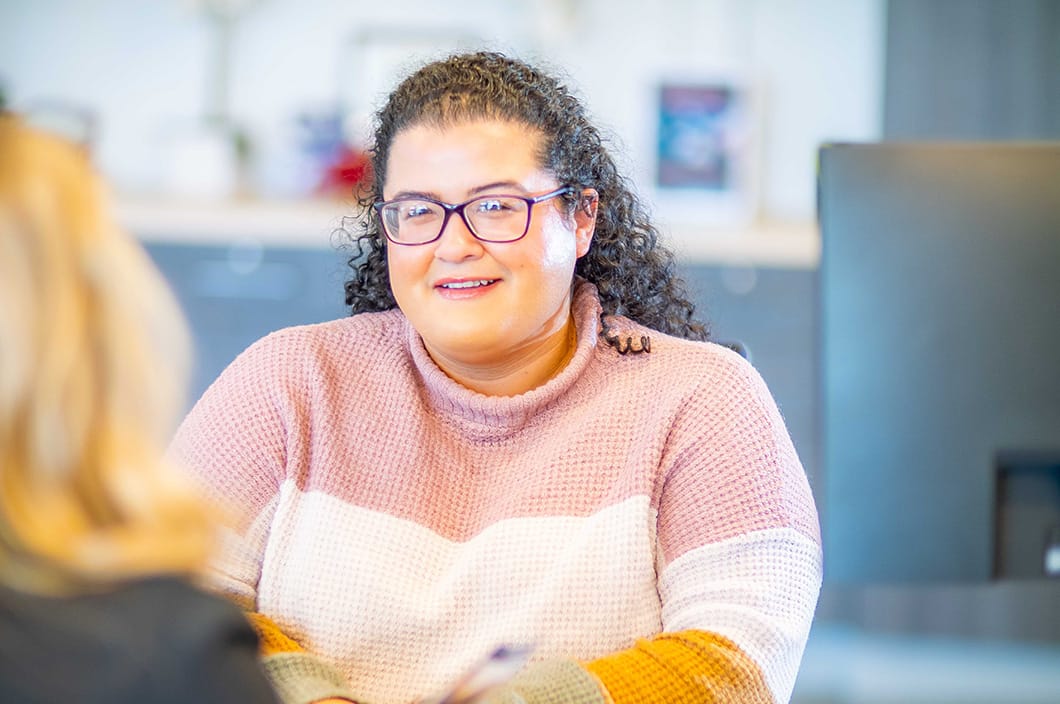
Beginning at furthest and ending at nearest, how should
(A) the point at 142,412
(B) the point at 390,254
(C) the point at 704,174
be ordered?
(C) the point at 704,174, (B) the point at 390,254, (A) the point at 142,412

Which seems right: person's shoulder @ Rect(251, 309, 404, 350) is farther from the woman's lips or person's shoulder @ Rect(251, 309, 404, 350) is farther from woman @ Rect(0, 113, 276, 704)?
woman @ Rect(0, 113, 276, 704)

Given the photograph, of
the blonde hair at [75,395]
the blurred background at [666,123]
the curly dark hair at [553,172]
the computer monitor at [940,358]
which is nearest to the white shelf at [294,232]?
the blurred background at [666,123]

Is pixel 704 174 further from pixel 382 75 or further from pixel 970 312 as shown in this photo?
pixel 970 312

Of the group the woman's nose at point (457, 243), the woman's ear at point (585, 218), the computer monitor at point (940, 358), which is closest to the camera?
the computer monitor at point (940, 358)

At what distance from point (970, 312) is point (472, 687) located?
60 centimetres

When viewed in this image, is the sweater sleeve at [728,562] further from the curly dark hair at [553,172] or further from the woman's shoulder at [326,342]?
the woman's shoulder at [326,342]

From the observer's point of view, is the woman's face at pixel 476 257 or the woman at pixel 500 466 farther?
the woman's face at pixel 476 257

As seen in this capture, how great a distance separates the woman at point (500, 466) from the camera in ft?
4.39

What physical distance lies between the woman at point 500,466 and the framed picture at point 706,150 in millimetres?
2082

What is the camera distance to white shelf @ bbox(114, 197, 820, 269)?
336 centimetres

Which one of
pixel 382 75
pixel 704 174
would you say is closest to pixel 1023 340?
pixel 704 174

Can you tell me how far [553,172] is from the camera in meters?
1.54

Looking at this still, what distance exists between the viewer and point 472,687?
96cm

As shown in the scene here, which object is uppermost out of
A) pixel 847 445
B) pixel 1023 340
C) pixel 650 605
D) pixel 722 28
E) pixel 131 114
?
pixel 722 28
